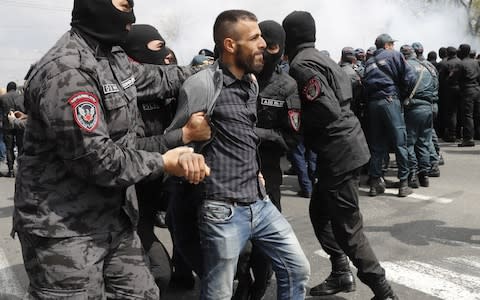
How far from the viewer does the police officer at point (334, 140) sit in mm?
3148

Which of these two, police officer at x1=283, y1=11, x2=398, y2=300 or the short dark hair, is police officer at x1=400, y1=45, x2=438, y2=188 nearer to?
police officer at x1=283, y1=11, x2=398, y2=300

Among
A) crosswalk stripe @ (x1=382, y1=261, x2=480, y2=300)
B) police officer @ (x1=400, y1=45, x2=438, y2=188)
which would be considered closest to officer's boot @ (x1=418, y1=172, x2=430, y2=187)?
police officer @ (x1=400, y1=45, x2=438, y2=188)

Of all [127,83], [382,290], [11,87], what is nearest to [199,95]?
[127,83]

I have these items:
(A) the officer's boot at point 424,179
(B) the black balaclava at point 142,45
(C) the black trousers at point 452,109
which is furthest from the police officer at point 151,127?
(C) the black trousers at point 452,109

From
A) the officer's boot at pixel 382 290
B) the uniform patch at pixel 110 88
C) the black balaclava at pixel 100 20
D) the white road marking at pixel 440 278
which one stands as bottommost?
the white road marking at pixel 440 278

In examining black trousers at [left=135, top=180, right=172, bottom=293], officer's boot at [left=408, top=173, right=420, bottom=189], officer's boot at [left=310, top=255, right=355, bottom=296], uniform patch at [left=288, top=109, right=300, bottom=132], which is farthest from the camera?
officer's boot at [left=408, top=173, right=420, bottom=189]

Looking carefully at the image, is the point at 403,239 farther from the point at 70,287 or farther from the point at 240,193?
the point at 70,287

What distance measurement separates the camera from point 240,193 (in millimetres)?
2486

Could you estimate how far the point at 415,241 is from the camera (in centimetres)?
471

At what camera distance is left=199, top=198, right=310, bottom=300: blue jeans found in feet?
8.04

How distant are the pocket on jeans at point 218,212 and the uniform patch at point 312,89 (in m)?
1.03

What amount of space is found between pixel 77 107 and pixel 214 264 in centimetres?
106

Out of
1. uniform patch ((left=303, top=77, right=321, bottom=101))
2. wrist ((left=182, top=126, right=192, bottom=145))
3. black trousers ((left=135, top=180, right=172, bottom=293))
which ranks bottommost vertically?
black trousers ((left=135, top=180, right=172, bottom=293))

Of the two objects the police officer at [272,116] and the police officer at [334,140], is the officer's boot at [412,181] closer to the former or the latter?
the police officer at [334,140]
